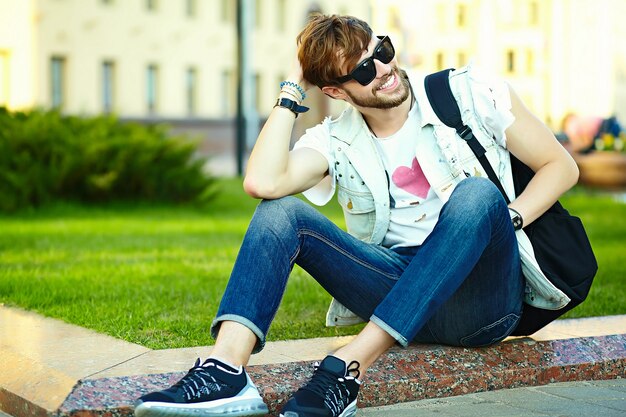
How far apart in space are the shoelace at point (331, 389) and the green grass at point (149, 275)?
974mm

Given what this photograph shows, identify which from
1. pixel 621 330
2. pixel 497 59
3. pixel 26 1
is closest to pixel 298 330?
pixel 621 330

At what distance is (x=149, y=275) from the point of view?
22.1 ft

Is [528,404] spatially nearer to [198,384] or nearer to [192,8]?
[198,384]

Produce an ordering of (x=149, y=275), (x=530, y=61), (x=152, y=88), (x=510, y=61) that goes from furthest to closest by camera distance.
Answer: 1. (x=510, y=61)
2. (x=530, y=61)
3. (x=152, y=88)
4. (x=149, y=275)

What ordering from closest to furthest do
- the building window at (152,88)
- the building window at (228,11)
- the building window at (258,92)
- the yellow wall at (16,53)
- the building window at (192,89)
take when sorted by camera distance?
the yellow wall at (16,53) < the building window at (152,88) < the building window at (192,89) < the building window at (228,11) < the building window at (258,92)

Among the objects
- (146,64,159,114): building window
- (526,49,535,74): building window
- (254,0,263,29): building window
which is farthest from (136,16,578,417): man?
(526,49,535,74): building window

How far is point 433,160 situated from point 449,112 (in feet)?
0.65

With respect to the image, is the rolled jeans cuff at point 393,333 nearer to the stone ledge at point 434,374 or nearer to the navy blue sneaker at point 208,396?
the stone ledge at point 434,374

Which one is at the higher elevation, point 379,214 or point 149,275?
point 379,214

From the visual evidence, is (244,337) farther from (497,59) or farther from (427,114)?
(497,59)

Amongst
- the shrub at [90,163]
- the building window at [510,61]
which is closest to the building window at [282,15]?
the shrub at [90,163]

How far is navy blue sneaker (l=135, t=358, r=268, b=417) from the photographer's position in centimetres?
336

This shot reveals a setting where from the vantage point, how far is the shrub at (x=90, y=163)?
1298cm

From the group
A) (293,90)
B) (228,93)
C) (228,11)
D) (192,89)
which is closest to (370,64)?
(293,90)
